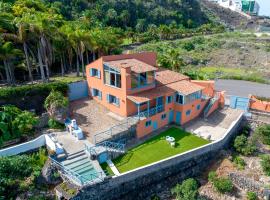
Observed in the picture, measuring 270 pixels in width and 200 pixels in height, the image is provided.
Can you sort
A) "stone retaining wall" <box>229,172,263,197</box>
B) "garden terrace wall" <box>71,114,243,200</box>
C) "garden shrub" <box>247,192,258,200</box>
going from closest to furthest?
"garden terrace wall" <box>71,114,243,200</box> → "garden shrub" <box>247,192,258,200</box> → "stone retaining wall" <box>229,172,263,197</box>

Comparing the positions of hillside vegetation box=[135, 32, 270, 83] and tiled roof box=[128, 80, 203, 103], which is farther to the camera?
hillside vegetation box=[135, 32, 270, 83]

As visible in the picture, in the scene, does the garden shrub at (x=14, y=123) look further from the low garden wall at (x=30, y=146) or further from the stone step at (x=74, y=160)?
the stone step at (x=74, y=160)

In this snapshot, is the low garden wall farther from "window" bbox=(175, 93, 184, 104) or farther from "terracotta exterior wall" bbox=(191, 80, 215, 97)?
"terracotta exterior wall" bbox=(191, 80, 215, 97)

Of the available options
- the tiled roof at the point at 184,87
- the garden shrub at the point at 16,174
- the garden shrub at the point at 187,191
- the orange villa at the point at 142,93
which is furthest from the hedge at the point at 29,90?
the garden shrub at the point at 187,191

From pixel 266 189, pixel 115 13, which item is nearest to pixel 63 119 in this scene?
pixel 266 189

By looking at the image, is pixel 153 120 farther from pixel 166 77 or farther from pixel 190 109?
pixel 166 77

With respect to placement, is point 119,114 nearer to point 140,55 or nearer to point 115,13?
point 140,55

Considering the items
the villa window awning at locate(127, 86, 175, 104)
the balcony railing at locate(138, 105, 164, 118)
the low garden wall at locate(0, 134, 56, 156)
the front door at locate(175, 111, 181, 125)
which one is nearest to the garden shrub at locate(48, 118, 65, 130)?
the low garden wall at locate(0, 134, 56, 156)
